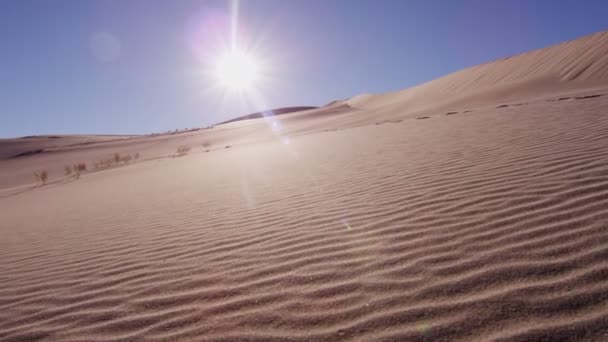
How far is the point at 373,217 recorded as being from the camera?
3.68m

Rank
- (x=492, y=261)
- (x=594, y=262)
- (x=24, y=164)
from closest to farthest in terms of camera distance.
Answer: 1. (x=594, y=262)
2. (x=492, y=261)
3. (x=24, y=164)

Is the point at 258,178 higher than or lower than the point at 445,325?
higher

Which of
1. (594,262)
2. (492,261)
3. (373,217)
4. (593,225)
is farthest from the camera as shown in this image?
(373,217)

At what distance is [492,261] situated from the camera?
7.87 feet

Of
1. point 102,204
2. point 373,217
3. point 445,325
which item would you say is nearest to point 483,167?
point 373,217

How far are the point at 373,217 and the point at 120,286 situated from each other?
240cm

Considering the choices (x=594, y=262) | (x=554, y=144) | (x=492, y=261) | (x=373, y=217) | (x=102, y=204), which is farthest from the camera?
(x=102, y=204)

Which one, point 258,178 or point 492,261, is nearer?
point 492,261

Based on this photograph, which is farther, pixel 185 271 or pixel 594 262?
pixel 185 271

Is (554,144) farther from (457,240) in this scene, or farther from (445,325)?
(445,325)

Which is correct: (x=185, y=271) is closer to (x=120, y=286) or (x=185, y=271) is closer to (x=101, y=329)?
(x=120, y=286)

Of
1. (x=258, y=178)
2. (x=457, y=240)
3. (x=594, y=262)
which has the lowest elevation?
(x=594, y=262)

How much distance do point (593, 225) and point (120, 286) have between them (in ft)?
12.3

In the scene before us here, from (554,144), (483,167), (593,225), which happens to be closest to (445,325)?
(593,225)
